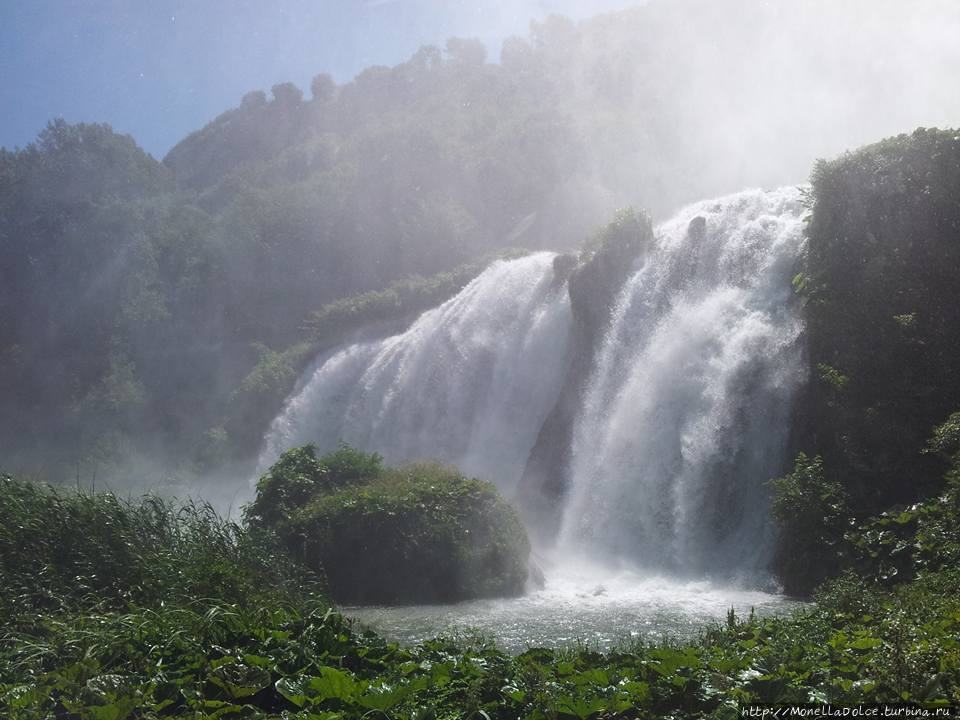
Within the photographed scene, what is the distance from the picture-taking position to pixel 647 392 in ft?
59.7

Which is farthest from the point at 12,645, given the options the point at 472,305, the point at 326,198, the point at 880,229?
the point at 326,198

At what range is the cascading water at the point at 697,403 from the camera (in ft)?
50.8

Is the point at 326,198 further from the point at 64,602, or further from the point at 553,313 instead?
the point at 64,602

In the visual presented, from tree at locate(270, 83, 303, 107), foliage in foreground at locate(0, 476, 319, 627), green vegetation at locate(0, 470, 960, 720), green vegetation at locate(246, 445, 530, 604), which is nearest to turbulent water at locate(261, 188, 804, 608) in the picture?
green vegetation at locate(246, 445, 530, 604)

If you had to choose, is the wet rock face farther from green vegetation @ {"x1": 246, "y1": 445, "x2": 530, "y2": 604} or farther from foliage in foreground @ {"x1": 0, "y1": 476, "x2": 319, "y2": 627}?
foliage in foreground @ {"x1": 0, "y1": 476, "x2": 319, "y2": 627}

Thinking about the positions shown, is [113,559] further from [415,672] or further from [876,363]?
[876,363]

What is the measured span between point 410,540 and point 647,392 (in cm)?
618

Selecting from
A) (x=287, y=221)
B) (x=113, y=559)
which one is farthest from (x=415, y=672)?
(x=287, y=221)

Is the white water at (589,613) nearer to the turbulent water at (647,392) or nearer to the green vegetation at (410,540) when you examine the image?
the turbulent water at (647,392)

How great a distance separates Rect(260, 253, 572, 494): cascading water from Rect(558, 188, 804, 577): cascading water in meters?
3.46

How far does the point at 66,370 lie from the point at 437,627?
42.8m

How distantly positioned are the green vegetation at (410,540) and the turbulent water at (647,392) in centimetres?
115

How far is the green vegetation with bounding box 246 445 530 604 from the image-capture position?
1467cm

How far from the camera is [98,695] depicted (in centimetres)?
584
